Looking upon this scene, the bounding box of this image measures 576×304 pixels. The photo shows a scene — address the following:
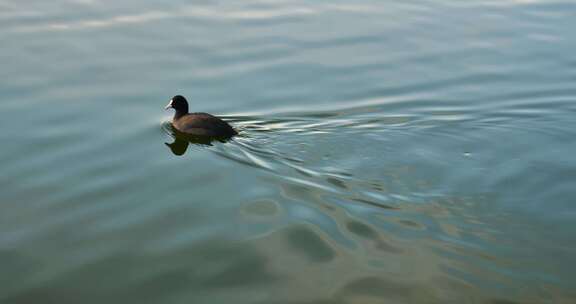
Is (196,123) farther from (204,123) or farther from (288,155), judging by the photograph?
(288,155)

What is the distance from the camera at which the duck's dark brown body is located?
11.5 m

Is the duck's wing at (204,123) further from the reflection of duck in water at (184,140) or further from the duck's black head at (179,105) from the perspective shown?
the duck's black head at (179,105)

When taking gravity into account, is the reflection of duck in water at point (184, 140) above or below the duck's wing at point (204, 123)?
below

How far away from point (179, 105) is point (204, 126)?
2.62 feet

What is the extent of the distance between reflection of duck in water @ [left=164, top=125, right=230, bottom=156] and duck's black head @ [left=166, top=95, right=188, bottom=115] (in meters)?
0.27

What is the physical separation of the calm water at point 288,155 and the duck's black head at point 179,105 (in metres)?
0.38

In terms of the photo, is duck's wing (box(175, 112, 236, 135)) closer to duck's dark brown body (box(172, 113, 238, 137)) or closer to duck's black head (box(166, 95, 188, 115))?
duck's dark brown body (box(172, 113, 238, 137))

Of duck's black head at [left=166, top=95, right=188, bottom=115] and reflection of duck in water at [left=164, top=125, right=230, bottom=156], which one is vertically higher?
duck's black head at [left=166, top=95, right=188, bottom=115]

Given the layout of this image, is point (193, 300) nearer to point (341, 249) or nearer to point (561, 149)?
point (341, 249)

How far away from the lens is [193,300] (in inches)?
302

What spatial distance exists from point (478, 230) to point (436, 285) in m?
1.27

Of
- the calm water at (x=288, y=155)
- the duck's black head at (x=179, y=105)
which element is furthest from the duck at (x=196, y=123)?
the calm water at (x=288, y=155)

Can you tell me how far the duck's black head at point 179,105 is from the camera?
12.2 meters

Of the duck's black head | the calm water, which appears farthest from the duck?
the calm water
